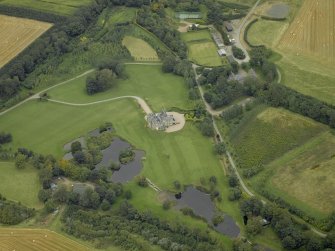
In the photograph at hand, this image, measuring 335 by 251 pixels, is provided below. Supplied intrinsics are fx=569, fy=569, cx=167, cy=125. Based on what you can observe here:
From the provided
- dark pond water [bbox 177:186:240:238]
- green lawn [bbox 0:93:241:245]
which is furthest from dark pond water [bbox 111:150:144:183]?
dark pond water [bbox 177:186:240:238]

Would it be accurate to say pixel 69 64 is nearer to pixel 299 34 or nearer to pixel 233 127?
pixel 233 127

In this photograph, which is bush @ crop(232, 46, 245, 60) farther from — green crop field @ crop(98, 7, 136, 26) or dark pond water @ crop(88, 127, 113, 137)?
dark pond water @ crop(88, 127, 113, 137)

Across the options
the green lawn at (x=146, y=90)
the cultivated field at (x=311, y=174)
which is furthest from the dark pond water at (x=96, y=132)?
the cultivated field at (x=311, y=174)

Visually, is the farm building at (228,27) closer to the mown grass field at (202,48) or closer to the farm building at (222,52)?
the mown grass field at (202,48)

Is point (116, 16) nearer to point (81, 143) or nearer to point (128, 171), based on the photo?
point (81, 143)

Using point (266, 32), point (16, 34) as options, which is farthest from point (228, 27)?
point (16, 34)
